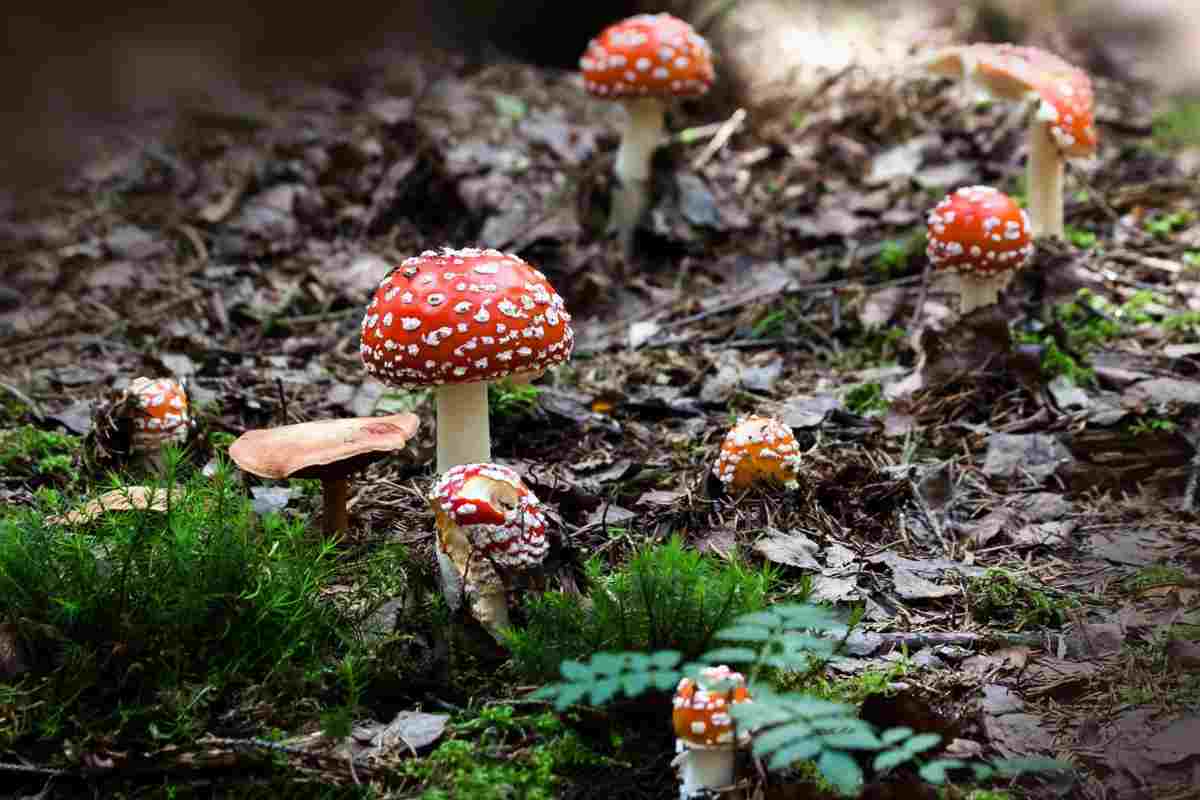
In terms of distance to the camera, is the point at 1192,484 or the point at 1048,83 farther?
the point at 1048,83

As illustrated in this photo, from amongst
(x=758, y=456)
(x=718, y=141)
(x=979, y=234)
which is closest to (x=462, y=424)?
(x=758, y=456)

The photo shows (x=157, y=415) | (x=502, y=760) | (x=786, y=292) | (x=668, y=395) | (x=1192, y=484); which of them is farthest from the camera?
(x=786, y=292)

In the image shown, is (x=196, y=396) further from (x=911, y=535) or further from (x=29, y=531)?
(x=911, y=535)

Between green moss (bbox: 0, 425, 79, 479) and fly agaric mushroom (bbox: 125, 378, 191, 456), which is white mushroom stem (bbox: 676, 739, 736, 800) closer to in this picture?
fly agaric mushroom (bbox: 125, 378, 191, 456)

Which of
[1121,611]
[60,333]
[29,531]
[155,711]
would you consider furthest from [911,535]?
[60,333]

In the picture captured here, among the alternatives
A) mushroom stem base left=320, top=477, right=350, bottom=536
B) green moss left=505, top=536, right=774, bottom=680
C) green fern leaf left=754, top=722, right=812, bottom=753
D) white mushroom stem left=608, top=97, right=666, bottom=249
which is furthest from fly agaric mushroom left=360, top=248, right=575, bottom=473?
white mushroom stem left=608, top=97, right=666, bottom=249

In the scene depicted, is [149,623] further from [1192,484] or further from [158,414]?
[1192,484]
